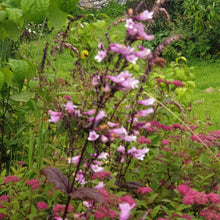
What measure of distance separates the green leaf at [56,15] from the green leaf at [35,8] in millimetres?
199

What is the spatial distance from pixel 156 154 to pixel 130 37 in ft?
3.23

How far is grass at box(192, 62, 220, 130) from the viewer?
4886 mm

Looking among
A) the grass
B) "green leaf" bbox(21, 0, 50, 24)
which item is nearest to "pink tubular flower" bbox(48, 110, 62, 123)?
"green leaf" bbox(21, 0, 50, 24)

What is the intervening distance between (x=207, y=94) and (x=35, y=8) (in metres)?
4.46

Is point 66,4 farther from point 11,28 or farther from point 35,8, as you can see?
point 11,28

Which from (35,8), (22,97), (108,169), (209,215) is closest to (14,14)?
(35,8)

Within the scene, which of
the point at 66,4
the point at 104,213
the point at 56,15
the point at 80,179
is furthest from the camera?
the point at 56,15

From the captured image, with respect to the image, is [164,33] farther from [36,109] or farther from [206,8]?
[36,109]

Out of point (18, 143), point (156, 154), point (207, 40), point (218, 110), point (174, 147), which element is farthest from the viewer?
point (207, 40)

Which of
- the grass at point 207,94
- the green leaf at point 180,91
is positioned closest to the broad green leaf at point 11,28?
the green leaf at point 180,91

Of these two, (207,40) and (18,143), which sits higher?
(18,143)

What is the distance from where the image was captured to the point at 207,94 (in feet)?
19.2

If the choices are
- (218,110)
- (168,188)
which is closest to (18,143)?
(168,188)

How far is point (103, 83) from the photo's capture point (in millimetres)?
1329
